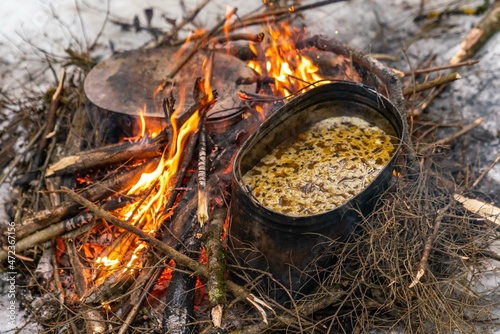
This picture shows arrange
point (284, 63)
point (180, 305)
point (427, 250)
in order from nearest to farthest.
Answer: point (427, 250) → point (180, 305) → point (284, 63)

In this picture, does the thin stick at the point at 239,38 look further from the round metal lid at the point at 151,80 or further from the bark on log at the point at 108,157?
the bark on log at the point at 108,157

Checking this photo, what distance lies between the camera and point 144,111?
4.17 metres

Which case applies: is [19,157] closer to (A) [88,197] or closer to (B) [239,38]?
(A) [88,197]

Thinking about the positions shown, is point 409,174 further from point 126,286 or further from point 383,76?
point 126,286

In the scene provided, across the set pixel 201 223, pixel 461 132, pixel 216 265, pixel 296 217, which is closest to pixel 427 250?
pixel 296 217

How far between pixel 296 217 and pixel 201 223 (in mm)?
676

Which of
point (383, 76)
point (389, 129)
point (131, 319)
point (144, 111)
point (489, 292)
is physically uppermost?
point (144, 111)

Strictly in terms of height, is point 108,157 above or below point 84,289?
above

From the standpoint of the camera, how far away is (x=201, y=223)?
3.33 meters

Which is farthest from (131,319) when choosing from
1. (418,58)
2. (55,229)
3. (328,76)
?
(418,58)

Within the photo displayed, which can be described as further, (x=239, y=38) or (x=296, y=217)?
(x=239, y=38)

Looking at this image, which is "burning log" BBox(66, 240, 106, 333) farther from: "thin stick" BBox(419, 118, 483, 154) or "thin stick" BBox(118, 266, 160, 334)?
"thin stick" BBox(419, 118, 483, 154)

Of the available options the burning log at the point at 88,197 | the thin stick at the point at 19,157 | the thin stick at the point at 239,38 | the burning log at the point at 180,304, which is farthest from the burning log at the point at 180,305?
the thin stick at the point at 239,38

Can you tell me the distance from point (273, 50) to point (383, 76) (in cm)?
114
